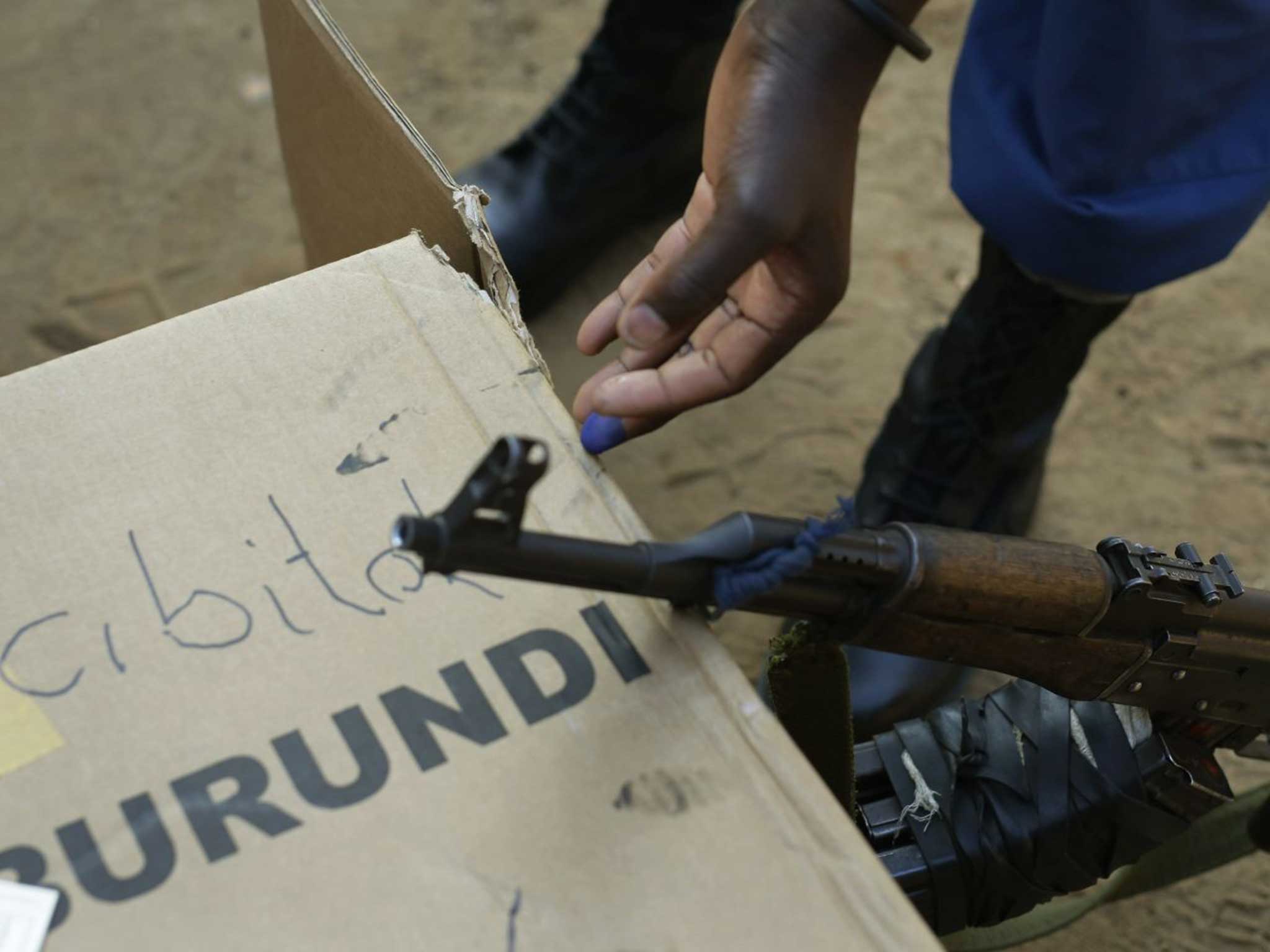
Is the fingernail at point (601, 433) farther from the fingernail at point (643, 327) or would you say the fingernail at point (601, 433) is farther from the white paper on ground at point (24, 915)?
the white paper on ground at point (24, 915)

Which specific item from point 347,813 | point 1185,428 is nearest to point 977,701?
point 347,813

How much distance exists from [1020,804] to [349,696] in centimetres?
47

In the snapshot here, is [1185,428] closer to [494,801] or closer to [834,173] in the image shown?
[834,173]

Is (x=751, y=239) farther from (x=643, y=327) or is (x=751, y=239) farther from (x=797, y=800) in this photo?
(x=797, y=800)

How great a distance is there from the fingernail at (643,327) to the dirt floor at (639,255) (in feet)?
2.74

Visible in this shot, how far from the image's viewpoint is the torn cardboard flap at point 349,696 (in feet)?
1.75

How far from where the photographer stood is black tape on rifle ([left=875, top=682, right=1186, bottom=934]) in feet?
2.61

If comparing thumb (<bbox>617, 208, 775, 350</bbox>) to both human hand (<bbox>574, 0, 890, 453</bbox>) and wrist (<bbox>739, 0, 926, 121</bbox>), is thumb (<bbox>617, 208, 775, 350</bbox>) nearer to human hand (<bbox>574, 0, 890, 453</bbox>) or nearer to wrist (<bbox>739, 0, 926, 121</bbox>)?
human hand (<bbox>574, 0, 890, 453</bbox>)

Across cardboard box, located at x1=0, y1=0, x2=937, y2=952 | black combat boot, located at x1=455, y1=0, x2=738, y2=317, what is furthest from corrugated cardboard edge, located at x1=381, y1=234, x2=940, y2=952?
black combat boot, located at x1=455, y1=0, x2=738, y2=317

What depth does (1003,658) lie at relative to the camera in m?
0.71

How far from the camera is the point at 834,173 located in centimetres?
78

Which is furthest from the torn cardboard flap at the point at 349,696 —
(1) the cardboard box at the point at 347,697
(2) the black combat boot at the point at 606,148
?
(2) the black combat boot at the point at 606,148

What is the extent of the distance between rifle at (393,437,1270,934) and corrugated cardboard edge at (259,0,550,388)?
0.66 feet

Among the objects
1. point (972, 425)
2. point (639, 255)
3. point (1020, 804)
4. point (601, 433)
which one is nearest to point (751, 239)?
point (601, 433)
